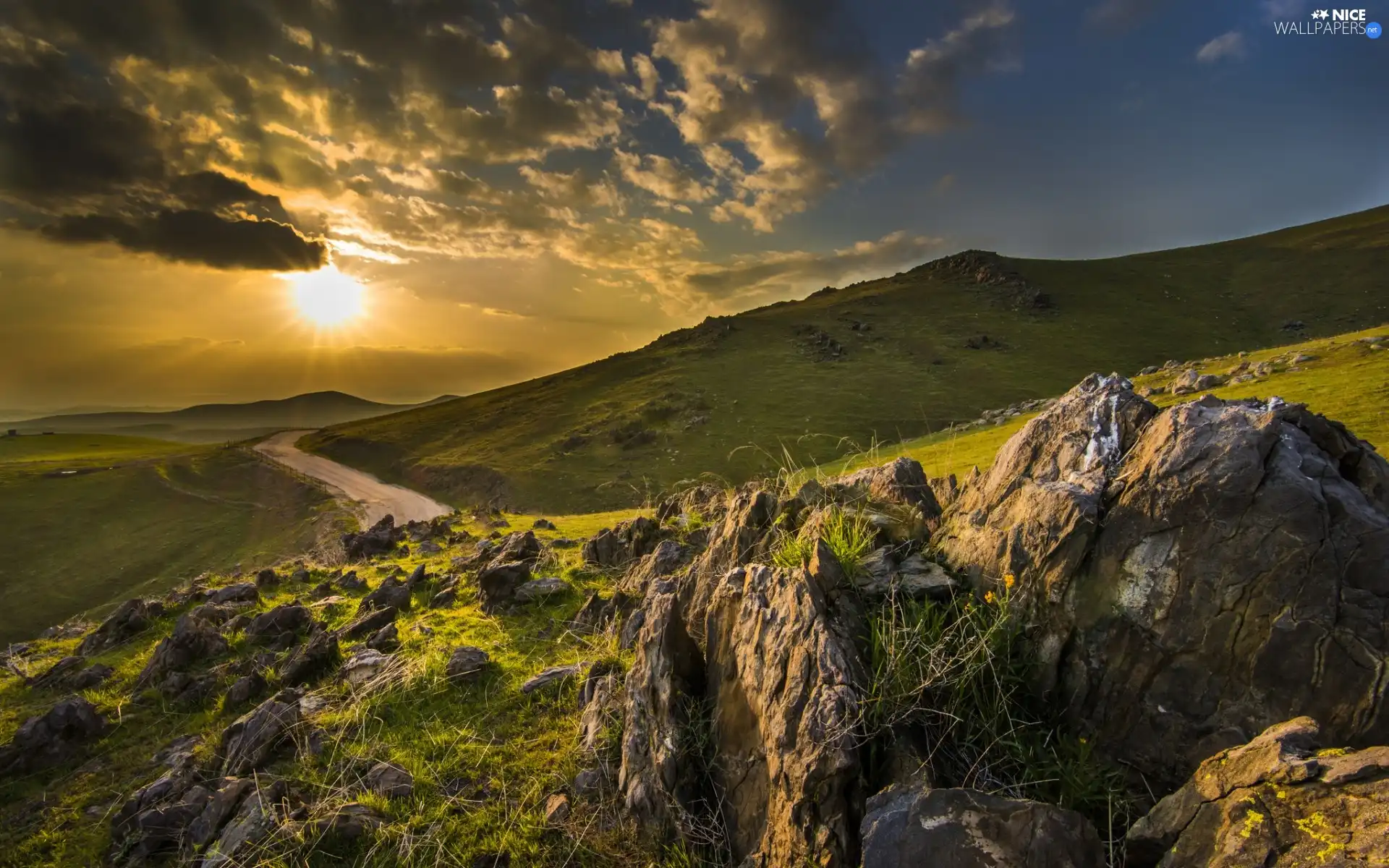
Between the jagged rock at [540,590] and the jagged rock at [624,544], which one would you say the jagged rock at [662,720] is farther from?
the jagged rock at [624,544]

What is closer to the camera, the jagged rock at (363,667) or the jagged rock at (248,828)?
the jagged rock at (248,828)

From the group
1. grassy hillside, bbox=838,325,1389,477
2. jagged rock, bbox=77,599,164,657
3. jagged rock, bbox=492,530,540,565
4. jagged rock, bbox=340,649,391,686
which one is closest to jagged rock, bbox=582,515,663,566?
jagged rock, bbox=492,530,540,565

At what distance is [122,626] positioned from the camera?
18062 mm

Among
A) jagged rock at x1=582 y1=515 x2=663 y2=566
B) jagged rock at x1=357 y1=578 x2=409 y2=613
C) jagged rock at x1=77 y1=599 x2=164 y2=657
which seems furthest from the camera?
jagged rock at x1=582 y1=515 x2=663 y2=566

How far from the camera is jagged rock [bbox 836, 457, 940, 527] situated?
9.38 meters

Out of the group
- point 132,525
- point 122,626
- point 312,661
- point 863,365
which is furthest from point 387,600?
point 863,365

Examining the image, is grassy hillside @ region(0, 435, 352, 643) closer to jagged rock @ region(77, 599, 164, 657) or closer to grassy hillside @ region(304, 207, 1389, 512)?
grassy hillside @ region(304, 207, 1389, 512)

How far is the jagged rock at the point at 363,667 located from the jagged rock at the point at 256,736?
122 centimetres

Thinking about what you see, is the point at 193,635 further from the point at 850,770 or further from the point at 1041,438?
the point at 1041,438

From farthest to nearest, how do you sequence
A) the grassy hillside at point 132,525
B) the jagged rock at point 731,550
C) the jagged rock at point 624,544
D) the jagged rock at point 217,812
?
the grassy hillside at point 132,525, the jagged rock at point 624,544, the jagged rock at point 731,550, the jagged rock at point 217,812

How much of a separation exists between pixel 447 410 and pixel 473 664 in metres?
129

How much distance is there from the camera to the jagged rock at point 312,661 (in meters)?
12.5

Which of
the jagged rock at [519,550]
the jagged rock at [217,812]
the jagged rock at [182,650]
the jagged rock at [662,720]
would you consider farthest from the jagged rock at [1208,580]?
the jagged rock at [182,650]

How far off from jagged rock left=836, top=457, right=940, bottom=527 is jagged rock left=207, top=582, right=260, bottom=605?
20525mm
